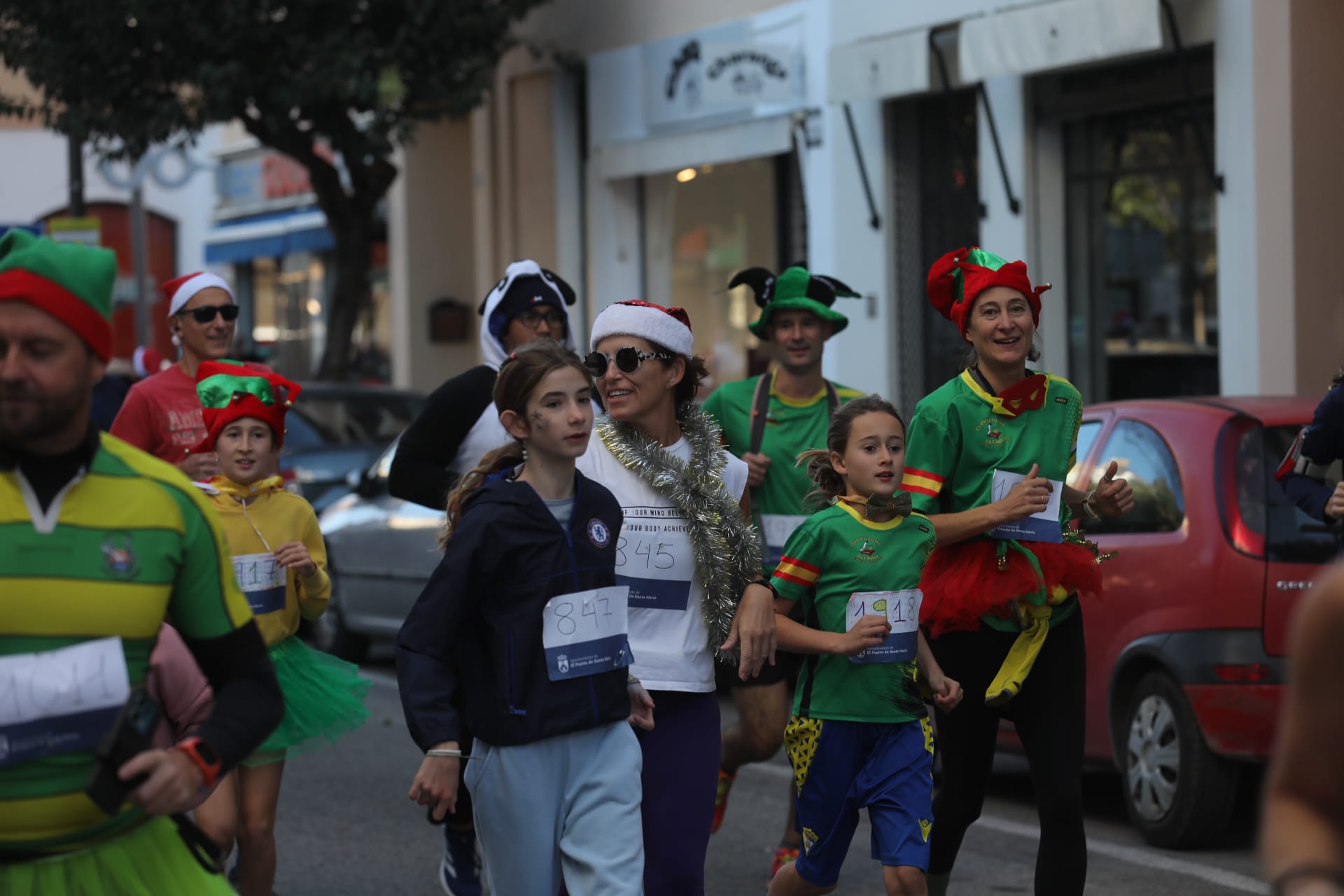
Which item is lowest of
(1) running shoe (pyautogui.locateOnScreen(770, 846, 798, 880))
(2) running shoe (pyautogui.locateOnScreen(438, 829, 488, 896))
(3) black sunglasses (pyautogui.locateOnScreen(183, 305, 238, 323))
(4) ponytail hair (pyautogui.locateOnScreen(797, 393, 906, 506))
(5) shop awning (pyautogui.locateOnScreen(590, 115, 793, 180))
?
(1) running shoe (pyautogui.locateOnScreen(770, 846, 798, 880))

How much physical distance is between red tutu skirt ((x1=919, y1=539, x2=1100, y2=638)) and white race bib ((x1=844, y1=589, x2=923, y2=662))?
5.7 inches

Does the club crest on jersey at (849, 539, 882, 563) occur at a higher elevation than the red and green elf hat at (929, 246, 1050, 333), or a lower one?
lower

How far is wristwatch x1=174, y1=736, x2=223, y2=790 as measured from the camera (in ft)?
9.89

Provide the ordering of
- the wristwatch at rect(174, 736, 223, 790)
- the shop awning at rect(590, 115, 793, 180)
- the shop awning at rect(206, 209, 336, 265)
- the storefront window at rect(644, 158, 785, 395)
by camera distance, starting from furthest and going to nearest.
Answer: the shop awning at rect(206, 209, 336, 265), the storefront window at rect(644, 158, 785, 395), the shop awning at rect(590, 115, 793, 180), the wristwatch at rect(174, 736, 223, 790)

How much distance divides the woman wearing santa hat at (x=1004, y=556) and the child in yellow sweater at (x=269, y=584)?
179cm

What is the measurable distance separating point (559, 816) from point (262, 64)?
1516 cm

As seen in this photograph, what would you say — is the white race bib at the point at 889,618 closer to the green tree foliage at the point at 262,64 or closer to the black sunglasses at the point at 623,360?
the black sunglasses at the point at 623,360

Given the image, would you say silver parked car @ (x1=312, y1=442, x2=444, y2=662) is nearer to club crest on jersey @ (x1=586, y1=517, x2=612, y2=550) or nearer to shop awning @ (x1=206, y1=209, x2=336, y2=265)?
club crest on jersey @ (x1=586, y1=517, x2=612, y2=550)

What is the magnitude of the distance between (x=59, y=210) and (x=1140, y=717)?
33591 mm

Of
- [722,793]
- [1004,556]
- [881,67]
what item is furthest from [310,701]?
[881,67]

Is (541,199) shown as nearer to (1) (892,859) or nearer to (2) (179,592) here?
(1) (892,859)

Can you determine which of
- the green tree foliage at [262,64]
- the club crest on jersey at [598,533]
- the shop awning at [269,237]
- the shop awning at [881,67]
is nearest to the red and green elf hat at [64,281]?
the club crest on jersey at [598,533]

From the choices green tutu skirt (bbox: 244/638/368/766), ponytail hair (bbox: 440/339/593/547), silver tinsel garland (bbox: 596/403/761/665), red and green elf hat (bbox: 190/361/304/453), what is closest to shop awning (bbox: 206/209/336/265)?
red and green elf hat (bbox: 190/361/304/453)

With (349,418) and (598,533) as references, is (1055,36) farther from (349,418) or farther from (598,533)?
(598,533)
